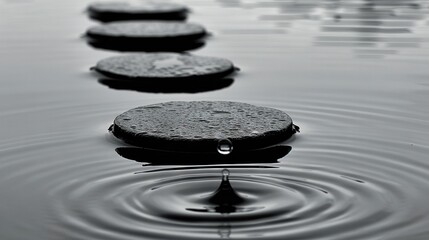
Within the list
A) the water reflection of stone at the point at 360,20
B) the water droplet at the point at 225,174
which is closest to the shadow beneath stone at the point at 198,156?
the water droplet at the point at 225,174

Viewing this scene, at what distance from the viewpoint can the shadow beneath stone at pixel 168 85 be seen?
5270mm

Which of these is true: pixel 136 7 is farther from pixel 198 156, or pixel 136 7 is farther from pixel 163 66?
pixel 198 156

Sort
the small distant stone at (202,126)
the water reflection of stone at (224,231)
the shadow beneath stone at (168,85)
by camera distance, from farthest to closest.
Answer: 1. the shadow beneath stone at (168,85)
2. the small distant stone at (202,126)
3. the water reflection of stone at (224,231)

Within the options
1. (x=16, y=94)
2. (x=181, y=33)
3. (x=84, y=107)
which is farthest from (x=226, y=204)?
(x=181, y=33)

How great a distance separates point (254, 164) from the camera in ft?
12.5

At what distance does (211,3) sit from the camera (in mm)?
9641

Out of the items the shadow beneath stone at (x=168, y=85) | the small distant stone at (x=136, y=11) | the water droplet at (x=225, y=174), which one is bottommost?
the small distant stone at (x=136, y=11)

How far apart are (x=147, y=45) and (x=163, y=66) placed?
1080mm

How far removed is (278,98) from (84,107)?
3.49ft

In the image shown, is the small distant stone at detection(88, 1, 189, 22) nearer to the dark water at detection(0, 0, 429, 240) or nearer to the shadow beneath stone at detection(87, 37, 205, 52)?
the dark water at detection(0, 0, 429, 240)

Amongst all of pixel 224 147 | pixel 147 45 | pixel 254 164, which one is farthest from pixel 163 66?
pixel 254 164

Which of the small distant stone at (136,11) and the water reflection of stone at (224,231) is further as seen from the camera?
the small distant stone at (136,11)

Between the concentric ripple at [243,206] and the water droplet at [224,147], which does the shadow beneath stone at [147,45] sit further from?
the concentric ripple at [243,206]

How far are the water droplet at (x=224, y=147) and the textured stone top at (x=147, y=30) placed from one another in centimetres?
294
